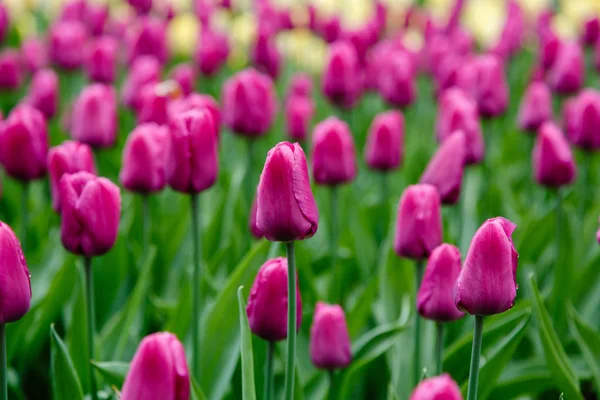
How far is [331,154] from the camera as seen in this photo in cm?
237

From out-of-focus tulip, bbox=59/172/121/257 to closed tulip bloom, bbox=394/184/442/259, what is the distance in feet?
2.09

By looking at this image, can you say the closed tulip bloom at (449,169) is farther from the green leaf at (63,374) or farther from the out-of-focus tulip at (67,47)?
the out-of-focus tulip at (67,47)

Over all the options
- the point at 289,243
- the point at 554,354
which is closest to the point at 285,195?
the point at 289,243

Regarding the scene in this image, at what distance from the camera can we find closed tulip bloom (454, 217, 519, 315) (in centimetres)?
130

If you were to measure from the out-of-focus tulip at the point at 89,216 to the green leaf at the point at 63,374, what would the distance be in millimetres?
206

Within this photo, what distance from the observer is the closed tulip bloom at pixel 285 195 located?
1312 millimetres

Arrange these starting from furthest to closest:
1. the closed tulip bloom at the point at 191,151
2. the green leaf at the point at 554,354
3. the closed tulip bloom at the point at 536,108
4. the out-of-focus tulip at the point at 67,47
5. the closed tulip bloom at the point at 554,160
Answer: the out-of-focus tulip at the point at 67,47, the closed tulip bloom at the point at 536,108, the closed tulip bloom at the point at 554,160, the closed tulip bloom at the point at 191,151, the green leaf at the point at 554,354

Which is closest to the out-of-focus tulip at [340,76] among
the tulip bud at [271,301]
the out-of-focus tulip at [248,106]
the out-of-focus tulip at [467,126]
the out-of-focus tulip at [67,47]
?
the out-of-focus tulip at [248,106]

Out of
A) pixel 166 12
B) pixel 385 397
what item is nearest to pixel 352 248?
pixel 385 397

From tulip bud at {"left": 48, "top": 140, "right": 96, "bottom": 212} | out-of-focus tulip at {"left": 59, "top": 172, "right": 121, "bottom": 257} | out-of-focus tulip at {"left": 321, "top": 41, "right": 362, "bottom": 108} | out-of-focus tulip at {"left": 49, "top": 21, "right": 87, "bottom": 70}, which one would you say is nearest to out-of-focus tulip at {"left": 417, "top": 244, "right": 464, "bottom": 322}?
out-of-focus tulip at {"left": 59, "top": 172, "right": 121, "bottom": 257}

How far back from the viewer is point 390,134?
2703 millimetres

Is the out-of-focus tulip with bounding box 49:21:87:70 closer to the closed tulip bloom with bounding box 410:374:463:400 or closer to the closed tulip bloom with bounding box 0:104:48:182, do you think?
the closed tulip bloom with bounding box 0:104:48:182

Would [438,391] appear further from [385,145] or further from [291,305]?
[385,145]

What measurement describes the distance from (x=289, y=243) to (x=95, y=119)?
4.93ft
